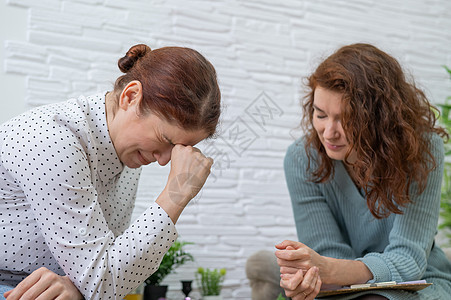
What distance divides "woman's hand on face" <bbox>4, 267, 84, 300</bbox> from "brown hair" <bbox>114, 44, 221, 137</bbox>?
1.34ft

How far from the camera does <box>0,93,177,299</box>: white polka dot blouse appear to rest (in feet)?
3.56

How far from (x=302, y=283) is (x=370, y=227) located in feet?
1.66

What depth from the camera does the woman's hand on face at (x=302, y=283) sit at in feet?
4.46

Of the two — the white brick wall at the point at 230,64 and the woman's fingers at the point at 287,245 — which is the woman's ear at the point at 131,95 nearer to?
the woman's fingers at the point at 287,245

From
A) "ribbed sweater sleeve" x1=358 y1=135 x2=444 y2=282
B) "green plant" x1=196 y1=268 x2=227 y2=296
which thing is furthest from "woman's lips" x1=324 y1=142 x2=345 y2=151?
"green plant" x1=196 y1=268 x2=227 y2=296

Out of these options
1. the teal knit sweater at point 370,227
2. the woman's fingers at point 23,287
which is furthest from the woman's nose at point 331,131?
the woman's fingers at point 23,287

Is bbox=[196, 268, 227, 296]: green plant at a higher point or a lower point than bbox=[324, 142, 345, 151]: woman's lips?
lower

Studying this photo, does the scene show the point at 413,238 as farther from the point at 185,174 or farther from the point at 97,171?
the point at 97,171

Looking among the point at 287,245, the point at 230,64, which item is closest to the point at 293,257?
the point at 287,245

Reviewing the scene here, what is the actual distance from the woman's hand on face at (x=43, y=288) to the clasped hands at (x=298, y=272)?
559 millimetres

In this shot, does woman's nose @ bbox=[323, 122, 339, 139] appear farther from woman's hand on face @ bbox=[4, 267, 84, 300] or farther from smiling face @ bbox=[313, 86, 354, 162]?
woman's hand on face @ bbox=[4, 267, 84, 300]

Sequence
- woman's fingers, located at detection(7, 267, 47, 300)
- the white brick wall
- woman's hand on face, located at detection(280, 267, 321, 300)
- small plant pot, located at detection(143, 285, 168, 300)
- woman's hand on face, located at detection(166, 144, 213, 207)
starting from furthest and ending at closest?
the white brick wall, small plant pot, located at detection(143, 285, 168, 300), woman's hand on face, located at detection(280, 267, 321, 300), woman's hand on face, located at detection(166, 144, 213, 207), woman's fingers, located at detection(7, 267, 47, 300)

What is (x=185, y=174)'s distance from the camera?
1.20 m

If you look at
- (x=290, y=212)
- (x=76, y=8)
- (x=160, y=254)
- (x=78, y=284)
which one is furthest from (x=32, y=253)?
(x=290, y=212)
